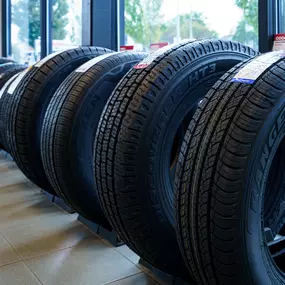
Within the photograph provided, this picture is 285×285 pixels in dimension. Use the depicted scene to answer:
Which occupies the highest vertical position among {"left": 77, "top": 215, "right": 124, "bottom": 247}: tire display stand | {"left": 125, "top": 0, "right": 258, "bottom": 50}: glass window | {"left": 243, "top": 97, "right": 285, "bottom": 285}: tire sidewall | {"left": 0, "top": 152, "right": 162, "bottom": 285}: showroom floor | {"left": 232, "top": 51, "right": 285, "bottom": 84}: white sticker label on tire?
{"left": 125, "top": 0, "right": 258, "bottom": 50}: glass window

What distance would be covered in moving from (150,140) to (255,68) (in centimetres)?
42

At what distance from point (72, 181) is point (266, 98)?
42.9 inches

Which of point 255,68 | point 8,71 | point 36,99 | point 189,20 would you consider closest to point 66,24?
point 8,71

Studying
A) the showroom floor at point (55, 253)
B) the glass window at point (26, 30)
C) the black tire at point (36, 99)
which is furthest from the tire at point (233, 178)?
the glass window at point (26, 30)

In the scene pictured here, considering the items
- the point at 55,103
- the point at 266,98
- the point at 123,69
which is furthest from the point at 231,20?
the point at 266,98

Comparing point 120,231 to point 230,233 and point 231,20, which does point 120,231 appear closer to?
point 230,233

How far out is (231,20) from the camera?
2.41 m

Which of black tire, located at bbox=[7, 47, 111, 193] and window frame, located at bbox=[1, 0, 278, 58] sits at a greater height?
window frame, located at bbox=[1, 0, 278, 58]

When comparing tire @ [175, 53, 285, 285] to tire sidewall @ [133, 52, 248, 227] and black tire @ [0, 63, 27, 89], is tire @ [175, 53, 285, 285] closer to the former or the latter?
tire sidewall @ [133, 52, 248, 227]

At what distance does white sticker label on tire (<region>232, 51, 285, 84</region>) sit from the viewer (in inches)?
40.6

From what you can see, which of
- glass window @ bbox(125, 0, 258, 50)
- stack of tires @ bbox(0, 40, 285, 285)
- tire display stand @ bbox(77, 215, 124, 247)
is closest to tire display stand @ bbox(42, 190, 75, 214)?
tire display stand @ bbox(77, 215, 124, 247)

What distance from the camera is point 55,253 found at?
1779 millimetres

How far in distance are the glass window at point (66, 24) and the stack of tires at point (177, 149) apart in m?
2.36

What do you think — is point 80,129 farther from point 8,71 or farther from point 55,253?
point 8,71
